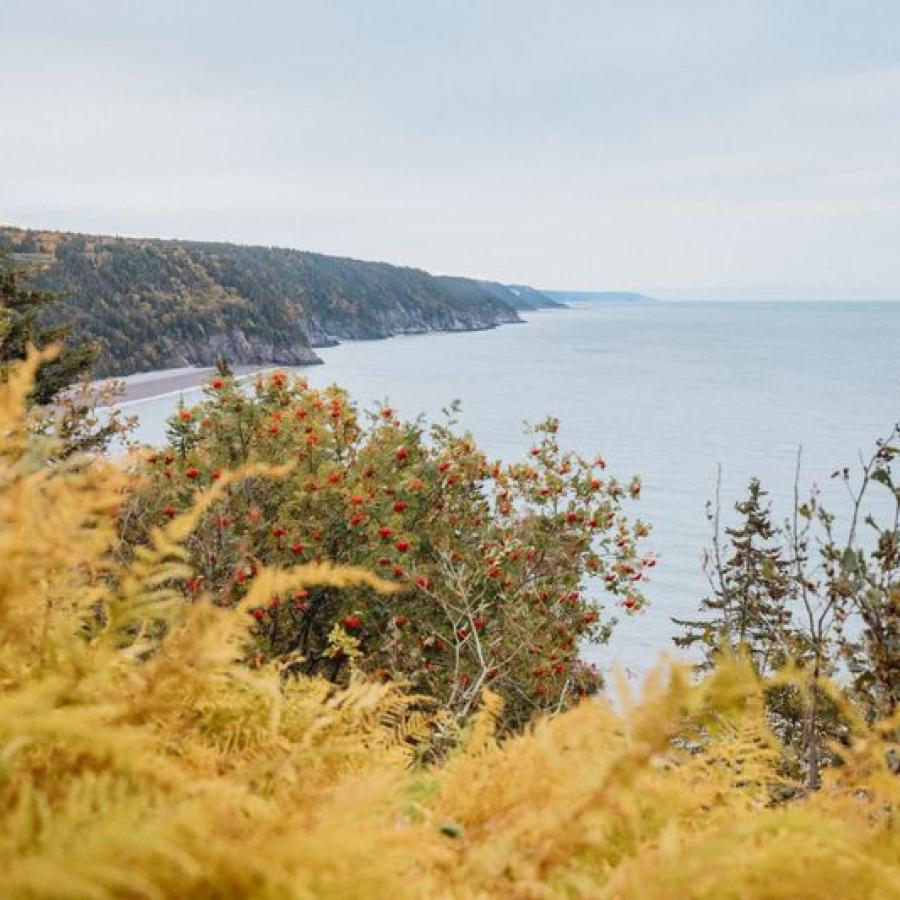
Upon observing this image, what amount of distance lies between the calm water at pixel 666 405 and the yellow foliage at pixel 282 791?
12.9ft

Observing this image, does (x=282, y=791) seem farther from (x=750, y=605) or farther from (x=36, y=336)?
(x=36, y=336)

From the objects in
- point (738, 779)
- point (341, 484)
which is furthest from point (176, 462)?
point (738, 779)

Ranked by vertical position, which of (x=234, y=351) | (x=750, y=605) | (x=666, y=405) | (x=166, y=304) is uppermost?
(x=166, y=304)

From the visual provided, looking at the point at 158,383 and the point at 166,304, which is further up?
the point at 166,304

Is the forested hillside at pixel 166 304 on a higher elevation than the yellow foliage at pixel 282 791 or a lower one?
higher

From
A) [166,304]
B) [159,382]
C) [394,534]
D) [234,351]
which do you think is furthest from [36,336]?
[234,351]

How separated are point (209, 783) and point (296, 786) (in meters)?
0.23

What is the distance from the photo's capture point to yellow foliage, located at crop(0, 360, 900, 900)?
3.08 ft

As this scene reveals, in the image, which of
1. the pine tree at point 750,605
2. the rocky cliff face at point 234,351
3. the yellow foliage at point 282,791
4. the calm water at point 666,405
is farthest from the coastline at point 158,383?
the yellow foliage at point 282,791

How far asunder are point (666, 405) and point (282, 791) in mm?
80588

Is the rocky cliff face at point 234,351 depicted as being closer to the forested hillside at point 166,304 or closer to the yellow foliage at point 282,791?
the forested hillside at point 166,304

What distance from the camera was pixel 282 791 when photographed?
1323 mm

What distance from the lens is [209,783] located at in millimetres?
1098

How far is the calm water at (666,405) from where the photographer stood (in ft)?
136
